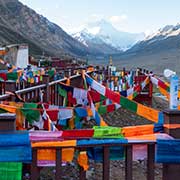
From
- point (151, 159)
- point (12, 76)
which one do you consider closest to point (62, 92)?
point (12, 76)

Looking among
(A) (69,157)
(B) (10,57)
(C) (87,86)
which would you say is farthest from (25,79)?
(B) (10,57)

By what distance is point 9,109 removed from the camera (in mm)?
5305

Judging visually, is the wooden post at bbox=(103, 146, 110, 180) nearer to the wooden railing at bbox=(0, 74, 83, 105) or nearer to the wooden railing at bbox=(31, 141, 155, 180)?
the wooden railing at bbox=(31, 141, 155, 180)

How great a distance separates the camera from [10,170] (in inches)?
145

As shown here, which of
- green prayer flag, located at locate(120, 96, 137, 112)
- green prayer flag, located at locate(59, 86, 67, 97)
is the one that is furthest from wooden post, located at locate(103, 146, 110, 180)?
green prayer flag, located at locate(59, 86, 67, 97)

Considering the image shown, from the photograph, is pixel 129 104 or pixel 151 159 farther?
pixel 129 104

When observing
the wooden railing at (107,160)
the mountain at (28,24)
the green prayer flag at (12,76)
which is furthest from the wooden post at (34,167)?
the mountain at (28,24)

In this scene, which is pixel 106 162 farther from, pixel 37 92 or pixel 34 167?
pixel 37 92

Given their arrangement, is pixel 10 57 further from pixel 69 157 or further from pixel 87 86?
pixel 69 157

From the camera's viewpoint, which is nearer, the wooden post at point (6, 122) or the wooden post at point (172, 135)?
the wooden post at point (6, 122)

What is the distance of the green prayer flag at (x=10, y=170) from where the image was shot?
12.0 ft

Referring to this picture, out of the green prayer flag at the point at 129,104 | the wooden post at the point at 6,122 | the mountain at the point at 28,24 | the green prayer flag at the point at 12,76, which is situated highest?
the mountain at the point at 28,24

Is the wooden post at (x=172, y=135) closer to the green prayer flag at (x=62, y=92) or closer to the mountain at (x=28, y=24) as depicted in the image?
the green prayer flag at (x=62, y=92)

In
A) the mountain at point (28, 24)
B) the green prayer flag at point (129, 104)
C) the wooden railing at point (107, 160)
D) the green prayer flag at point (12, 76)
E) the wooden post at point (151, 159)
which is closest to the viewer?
the wooden railing at point (107, 160)
